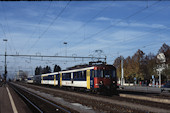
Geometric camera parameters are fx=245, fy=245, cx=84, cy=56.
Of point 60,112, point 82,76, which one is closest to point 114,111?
point 60,112

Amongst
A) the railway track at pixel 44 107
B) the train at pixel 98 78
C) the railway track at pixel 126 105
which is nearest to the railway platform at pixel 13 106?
the railway track at pixel 44 107

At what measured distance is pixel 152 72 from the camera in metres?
63.0

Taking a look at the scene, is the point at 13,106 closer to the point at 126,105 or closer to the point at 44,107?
the point at 44,107

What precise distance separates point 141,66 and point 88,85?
4142 cm

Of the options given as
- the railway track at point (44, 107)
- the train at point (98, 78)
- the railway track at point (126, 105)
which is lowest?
the railway track at point (44, 107)

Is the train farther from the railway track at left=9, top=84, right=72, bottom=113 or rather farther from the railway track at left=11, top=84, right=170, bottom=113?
the railway track at left=9, top=84, right=72, bottom=113

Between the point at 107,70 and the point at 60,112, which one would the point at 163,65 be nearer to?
the point at 107,70

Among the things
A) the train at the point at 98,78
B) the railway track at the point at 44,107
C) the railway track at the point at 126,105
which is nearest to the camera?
the railway track at the point at 126,105

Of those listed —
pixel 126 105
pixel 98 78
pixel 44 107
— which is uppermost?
pixel 98 78

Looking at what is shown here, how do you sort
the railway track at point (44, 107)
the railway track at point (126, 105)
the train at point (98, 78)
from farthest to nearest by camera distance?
1. the train at point (98, 78)
2. the railway track at point (44, 107)
3. the railway track at point (126, 105)

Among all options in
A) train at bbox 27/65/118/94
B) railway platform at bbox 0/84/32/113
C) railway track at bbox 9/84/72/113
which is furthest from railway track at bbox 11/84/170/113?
train at bbox 27/65/118/94

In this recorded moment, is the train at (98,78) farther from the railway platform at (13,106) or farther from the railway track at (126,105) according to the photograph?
the railway platform at (13,106)

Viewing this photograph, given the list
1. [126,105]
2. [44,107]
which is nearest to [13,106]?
[44,107]

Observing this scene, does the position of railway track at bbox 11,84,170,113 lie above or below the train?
below
